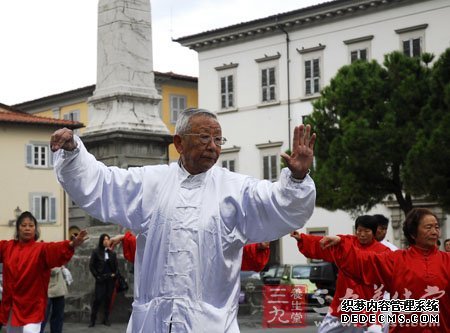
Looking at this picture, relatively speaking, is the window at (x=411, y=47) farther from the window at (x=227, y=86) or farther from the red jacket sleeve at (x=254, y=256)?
the red jacket sleeve at (x=254, y=256)

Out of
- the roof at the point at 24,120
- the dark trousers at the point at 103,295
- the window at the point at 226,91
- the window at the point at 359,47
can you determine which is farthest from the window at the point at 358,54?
the dark trousers at the point at 103,295

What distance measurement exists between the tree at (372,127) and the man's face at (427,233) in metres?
25.6

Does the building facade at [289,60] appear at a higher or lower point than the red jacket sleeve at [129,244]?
higher

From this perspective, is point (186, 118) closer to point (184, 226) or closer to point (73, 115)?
Result: point (184, 226)

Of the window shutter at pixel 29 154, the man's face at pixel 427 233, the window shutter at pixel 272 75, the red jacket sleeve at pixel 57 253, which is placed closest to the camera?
the man's face at pixel 427 233

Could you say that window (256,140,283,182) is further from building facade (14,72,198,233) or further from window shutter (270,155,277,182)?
building facade (14,72,198,233)

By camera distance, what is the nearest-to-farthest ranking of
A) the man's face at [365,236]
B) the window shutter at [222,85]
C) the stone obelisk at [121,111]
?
the man's face at [365,236]
the stone obelisk at [121,111]
the window shutter at [222,85]

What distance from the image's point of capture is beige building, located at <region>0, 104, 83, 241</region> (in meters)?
53.6

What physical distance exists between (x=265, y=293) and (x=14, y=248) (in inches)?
450

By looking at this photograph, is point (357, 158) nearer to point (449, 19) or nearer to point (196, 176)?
point (449, 19)

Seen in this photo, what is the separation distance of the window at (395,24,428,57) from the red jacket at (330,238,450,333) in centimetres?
3634

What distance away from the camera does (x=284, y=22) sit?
48.9 metres

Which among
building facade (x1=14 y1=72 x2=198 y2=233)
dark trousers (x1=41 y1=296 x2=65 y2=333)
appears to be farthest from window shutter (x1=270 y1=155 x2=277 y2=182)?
dark trousers (x1=41 y1=296 x2=65 y2=333)

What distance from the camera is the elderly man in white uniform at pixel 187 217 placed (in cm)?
555
